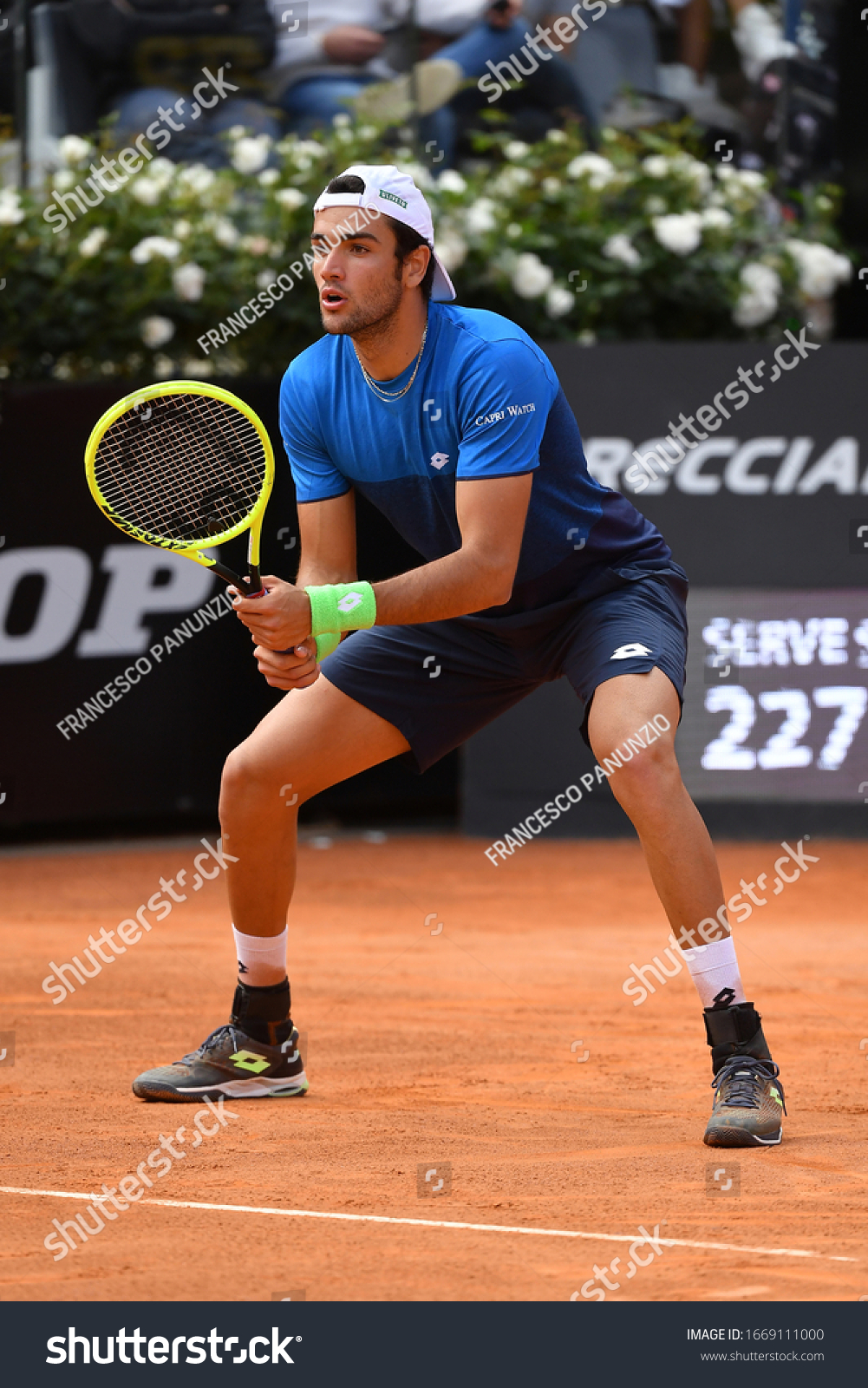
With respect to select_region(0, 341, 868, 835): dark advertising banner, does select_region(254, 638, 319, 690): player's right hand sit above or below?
above

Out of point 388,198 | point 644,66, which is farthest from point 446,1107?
point 644,66

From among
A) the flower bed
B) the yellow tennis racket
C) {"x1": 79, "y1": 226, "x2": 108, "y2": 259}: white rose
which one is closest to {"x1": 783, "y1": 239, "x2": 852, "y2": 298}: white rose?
the flower bed

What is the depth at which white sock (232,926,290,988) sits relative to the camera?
3.88 m

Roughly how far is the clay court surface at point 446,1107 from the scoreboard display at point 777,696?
86 cm

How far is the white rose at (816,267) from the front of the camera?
31.7ft

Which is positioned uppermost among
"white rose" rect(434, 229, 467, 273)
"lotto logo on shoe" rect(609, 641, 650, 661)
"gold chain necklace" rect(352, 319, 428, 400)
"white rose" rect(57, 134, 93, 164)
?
"gold chain necklace" rect(352, 319, 428, 400)

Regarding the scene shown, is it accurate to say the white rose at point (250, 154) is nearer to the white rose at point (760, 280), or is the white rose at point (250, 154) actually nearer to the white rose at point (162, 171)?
the white rose at point (162, 171)

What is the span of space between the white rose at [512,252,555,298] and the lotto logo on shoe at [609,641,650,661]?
5.66 m

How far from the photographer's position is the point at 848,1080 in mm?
4090

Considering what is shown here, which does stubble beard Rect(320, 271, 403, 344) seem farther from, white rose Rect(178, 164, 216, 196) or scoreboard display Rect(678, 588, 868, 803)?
white rose Rect(178, 164, 216, 196)

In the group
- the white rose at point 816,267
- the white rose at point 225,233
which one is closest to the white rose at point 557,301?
the white rose at point 816,267
